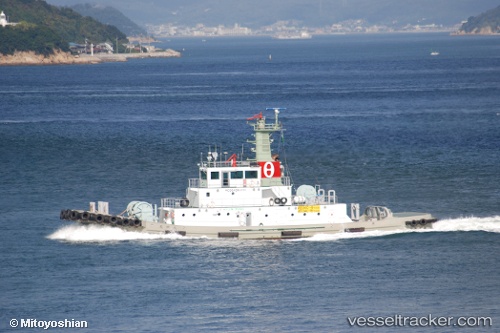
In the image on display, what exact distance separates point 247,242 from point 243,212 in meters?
1.46

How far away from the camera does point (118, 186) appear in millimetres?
66750

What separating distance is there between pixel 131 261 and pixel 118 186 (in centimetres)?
1966

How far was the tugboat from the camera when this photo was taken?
167ft

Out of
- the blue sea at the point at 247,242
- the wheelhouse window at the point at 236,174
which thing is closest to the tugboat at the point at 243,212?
the wheelhouse window at the point at 236,174

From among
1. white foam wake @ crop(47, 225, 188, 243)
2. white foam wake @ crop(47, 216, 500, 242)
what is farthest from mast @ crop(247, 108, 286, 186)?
white foam wake @ crop(47, 225, 188, 243)

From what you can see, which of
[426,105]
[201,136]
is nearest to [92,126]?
[201,136]

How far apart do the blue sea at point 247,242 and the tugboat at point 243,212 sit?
60cm

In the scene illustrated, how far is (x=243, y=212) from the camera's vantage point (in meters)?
50.9

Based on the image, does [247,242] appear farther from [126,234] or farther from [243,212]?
[126,234]

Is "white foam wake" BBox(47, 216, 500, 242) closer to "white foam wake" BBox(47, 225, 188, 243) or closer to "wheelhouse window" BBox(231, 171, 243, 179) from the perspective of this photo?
"white foam wake" BBox(47, 225, 188, 243)

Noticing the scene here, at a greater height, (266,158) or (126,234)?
(266,158)

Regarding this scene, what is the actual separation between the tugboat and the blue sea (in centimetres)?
60

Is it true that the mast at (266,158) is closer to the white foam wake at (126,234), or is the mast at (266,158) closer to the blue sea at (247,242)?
the blue sea at (247,242)

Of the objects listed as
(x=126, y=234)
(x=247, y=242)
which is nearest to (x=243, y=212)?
(x=247, y=242)
